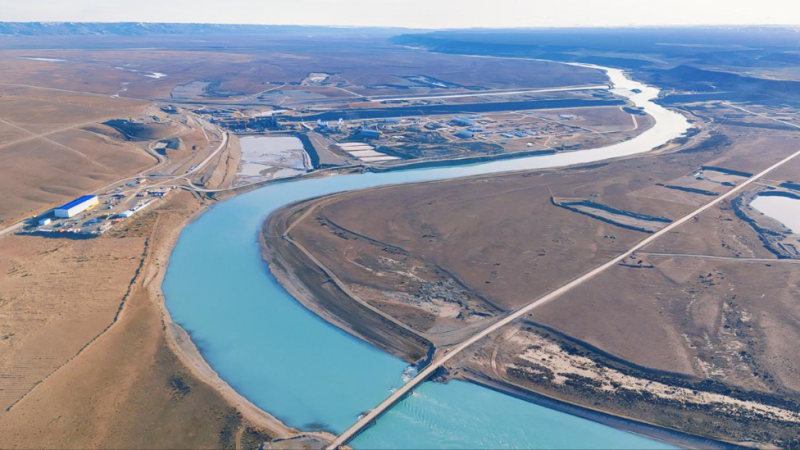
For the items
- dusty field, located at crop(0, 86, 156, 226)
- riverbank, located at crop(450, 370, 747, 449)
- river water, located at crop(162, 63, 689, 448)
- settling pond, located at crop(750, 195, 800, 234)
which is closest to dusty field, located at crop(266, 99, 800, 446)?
riverbank, located at crop(450, 370, 747, 449)

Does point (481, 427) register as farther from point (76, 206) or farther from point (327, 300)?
point (76, 206)

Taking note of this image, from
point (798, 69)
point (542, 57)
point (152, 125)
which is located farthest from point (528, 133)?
point (542, 57)

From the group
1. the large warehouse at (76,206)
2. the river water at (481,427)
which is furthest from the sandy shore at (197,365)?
the large warehouse at (76,206)

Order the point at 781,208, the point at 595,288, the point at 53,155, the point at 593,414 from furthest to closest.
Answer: the point at 53,155, the point at 781,208, the point at 595,288, the point at 593,414

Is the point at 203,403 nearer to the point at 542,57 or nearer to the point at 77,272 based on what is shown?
the point at 77,272

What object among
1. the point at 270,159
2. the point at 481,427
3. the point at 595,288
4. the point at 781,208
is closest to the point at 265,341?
the point at 481,427

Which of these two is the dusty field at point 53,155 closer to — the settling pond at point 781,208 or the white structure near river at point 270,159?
the white structure near river at point 270,159
